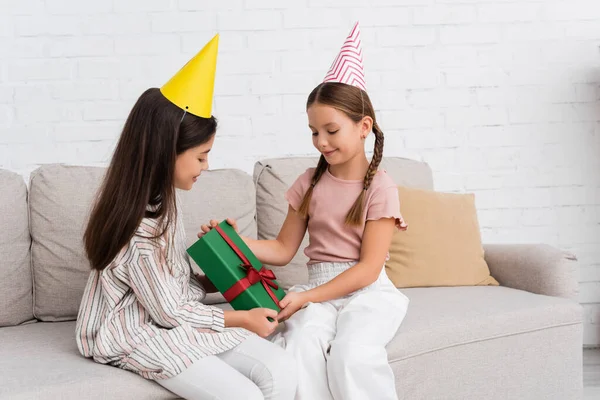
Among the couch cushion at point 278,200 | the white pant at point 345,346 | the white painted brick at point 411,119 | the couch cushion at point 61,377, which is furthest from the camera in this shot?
the white painted brick at point 411,119

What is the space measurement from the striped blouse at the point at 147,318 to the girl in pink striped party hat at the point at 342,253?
0.21 m

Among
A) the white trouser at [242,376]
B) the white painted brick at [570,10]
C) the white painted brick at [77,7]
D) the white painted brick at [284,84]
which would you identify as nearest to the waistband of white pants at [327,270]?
the white trouser at [242,376]

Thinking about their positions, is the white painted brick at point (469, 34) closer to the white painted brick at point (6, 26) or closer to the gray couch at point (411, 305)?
the gray couch at point (411, 305)

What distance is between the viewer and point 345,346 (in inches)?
66.7

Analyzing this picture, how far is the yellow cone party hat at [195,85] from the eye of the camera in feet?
5.56

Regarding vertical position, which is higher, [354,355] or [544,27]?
[544,27]

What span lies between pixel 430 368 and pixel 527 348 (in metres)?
0.37

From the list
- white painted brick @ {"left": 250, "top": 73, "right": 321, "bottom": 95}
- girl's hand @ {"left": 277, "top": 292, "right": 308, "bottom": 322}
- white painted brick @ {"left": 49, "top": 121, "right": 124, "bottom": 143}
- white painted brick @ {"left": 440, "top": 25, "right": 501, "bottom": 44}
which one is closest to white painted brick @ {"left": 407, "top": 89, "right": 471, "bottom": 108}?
white painted brick @ {"left": 440, "top": 25, "right": 501, "bottom": 44}

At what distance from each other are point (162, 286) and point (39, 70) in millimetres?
1517

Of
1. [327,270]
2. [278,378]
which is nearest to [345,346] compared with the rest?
[278,378]

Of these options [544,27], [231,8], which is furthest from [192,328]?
[544,27]

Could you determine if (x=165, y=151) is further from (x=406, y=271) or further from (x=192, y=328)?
(x=406, y=271)

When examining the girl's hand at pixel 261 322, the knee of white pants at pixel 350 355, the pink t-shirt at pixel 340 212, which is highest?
the pink t-shirt at pixel 340 212

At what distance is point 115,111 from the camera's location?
9.24 feet
